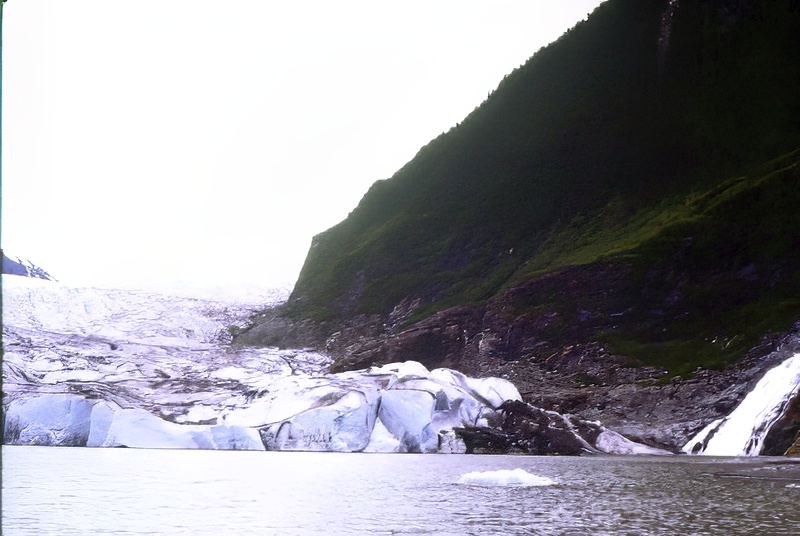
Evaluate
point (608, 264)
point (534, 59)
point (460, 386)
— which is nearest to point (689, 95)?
point (534, 59)

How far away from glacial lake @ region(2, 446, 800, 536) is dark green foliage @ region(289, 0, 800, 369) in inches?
1430

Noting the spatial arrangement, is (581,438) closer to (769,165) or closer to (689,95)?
(769,165)

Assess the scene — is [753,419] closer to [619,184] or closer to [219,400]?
[219,400]

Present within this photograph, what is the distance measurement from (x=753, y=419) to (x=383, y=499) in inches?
1124

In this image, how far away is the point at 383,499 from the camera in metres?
16.7

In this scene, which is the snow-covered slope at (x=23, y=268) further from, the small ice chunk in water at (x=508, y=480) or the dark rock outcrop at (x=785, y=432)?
the small ice chunk in water at (x=508, y=480)

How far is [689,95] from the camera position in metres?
77.8

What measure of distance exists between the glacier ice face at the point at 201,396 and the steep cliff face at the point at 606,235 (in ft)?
36.9

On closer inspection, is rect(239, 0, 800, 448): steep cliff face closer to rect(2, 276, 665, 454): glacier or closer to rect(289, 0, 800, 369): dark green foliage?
rect(289, 0, 800, 369): dark green foliage

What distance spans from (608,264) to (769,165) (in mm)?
15973

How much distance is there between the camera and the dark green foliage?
6088 centimetres

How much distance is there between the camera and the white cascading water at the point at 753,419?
3762 cm

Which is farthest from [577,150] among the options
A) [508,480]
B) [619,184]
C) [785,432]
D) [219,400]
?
[508,480]

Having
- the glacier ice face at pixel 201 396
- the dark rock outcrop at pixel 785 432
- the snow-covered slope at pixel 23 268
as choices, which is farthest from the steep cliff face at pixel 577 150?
the dark rock outcrop at pixel 785 432
